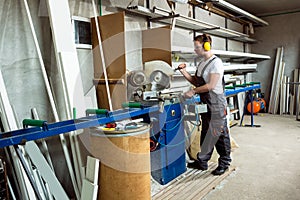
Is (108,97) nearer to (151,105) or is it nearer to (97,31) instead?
(151,105)

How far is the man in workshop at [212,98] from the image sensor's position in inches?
108

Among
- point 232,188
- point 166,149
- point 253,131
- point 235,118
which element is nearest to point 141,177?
Result: point 166,149

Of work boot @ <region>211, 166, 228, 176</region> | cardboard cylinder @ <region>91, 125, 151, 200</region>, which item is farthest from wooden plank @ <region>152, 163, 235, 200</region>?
→ cardboard cylinder @ <region>91, 125, 151, 200</region>

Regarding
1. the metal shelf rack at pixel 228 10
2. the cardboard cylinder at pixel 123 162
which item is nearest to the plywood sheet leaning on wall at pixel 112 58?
the cardboard cylinder at pixel 123 162

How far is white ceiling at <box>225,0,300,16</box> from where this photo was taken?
5816mm

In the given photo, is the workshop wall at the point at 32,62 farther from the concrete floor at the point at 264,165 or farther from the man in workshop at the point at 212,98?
the concrete floor at the point at 264,165

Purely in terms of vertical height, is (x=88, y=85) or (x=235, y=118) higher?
(x=88, y=85)

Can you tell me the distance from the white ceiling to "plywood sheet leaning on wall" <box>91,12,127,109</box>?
397 cm

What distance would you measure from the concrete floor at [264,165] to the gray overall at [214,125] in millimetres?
324

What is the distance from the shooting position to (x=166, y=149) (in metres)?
2.68

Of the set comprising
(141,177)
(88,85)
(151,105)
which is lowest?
(141,177)

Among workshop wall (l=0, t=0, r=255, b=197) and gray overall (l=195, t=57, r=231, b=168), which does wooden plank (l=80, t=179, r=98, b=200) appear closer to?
workshop wall (l=0, t=0, r=255, b=197)

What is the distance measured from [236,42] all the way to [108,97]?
5041 mm

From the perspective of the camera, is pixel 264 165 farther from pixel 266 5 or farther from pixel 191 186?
pixel 266 5
